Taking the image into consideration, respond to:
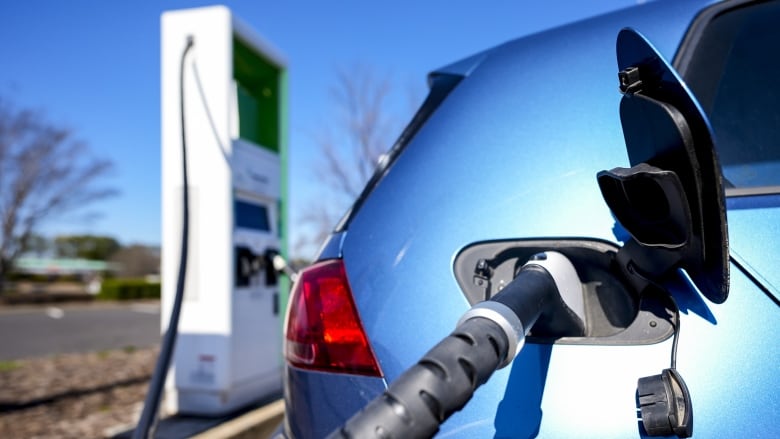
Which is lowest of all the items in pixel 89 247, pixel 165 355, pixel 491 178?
pixel 165 355

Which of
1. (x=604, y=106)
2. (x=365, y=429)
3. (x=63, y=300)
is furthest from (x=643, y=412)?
(x=63, y=300)

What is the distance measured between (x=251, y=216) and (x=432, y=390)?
3.70 meters

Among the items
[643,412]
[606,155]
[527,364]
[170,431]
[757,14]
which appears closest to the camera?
[643,412]

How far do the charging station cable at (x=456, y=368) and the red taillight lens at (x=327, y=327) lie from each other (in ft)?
0.87

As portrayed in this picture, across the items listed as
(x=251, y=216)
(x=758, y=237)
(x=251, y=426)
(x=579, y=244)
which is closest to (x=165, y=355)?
(x=251, y=426)

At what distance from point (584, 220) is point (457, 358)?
41cm

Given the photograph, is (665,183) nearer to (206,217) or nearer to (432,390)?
(432,390)

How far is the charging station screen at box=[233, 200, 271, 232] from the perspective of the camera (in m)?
4.02

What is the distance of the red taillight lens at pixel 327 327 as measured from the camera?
1.03 meters

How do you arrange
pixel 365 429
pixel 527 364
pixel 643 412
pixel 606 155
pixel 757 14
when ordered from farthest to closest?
pixel 757 14 → pixel 606 155 → pixel 527 364 → pixel 643 412 → pixel 365 429

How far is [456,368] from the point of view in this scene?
28.1 inches

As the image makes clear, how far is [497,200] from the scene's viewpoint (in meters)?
1.04

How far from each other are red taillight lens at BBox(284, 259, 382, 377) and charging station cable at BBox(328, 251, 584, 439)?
265 mm

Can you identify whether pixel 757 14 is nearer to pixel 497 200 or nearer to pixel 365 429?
pixel 497 200
